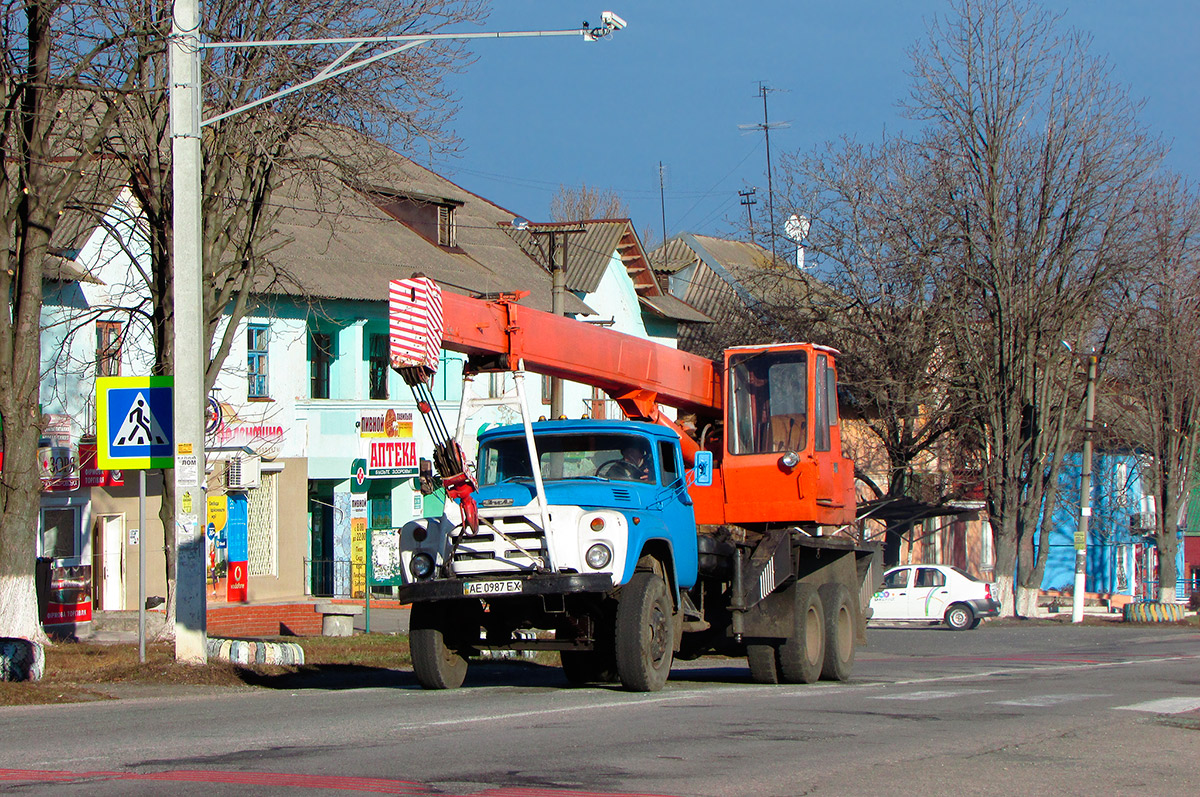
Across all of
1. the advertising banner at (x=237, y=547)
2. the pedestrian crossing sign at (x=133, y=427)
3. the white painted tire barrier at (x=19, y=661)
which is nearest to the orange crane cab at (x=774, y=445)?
the pedestrian crossing sign at (x=133, y=427)

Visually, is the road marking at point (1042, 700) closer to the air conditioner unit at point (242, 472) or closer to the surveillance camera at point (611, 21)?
the surveillance camera at point (611, 21)

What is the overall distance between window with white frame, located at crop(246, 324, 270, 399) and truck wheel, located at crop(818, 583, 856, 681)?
61.2ft

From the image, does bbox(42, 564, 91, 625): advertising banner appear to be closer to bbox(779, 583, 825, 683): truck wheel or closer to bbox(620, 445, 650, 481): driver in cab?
bbox(779, 583, 825, 683): truck wheel

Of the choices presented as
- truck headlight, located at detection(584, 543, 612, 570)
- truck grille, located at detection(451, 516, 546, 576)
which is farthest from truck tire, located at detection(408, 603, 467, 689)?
truck headlight, located at detection(584, 543, 612, 570)

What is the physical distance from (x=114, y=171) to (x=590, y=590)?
13784 millimetres

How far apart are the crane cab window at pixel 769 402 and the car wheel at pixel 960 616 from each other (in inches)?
791

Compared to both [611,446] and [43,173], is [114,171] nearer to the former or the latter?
[43,173]

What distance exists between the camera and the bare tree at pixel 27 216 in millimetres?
16438

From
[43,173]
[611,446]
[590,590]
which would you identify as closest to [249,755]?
[590,590]

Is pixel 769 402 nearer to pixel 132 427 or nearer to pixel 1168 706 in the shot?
pixel 1168 706

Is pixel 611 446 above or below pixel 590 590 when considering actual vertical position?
above

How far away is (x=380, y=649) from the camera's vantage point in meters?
18.8

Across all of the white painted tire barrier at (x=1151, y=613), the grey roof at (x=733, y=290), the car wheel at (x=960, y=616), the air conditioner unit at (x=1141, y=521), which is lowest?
the white painted tire barrier at (x=1151, y=613)

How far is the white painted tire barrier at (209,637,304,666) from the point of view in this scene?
15.8 metres
